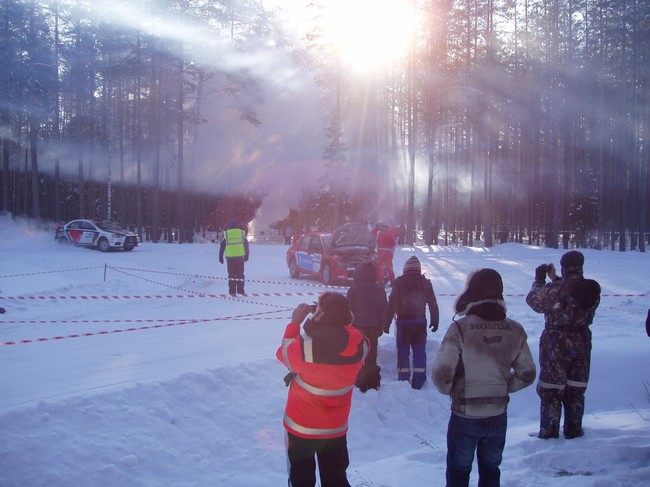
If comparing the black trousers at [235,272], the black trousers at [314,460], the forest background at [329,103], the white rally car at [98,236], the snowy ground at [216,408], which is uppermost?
the forest background at [329,103]

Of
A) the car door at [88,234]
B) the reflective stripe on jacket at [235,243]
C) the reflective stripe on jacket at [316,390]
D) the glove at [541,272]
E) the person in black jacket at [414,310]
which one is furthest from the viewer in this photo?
the car door at [88,234]

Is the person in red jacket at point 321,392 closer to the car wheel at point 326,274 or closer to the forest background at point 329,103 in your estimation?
the car wheel at point 326,274

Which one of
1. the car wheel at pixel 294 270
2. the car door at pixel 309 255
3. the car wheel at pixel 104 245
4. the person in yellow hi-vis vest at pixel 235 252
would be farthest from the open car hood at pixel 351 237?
the car wheel at pixel 104 245

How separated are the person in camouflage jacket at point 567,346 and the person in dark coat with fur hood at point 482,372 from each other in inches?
71.3

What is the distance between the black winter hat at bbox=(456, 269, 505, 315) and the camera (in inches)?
155

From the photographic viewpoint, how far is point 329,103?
41219 mm

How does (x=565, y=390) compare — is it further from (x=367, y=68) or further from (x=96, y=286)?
(x=367, y=68)

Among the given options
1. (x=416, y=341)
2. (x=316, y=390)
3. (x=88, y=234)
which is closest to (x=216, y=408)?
(x=416, y=341)

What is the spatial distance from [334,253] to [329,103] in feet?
86.2

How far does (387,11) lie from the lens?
1353 inches

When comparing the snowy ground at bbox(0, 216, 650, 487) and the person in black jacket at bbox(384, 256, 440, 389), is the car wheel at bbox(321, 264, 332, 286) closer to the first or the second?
the snowy ground at bbox(0, 216, 650, 487)

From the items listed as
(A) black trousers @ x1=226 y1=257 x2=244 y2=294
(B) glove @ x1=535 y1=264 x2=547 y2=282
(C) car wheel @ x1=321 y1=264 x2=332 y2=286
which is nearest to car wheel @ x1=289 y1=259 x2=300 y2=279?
(C) car wheel @ x1=321 y1=264 x2=332 y2=286

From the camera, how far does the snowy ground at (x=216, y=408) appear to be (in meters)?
5.10

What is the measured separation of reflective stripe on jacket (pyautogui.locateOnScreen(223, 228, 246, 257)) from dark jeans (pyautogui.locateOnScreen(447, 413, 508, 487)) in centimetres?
1129
